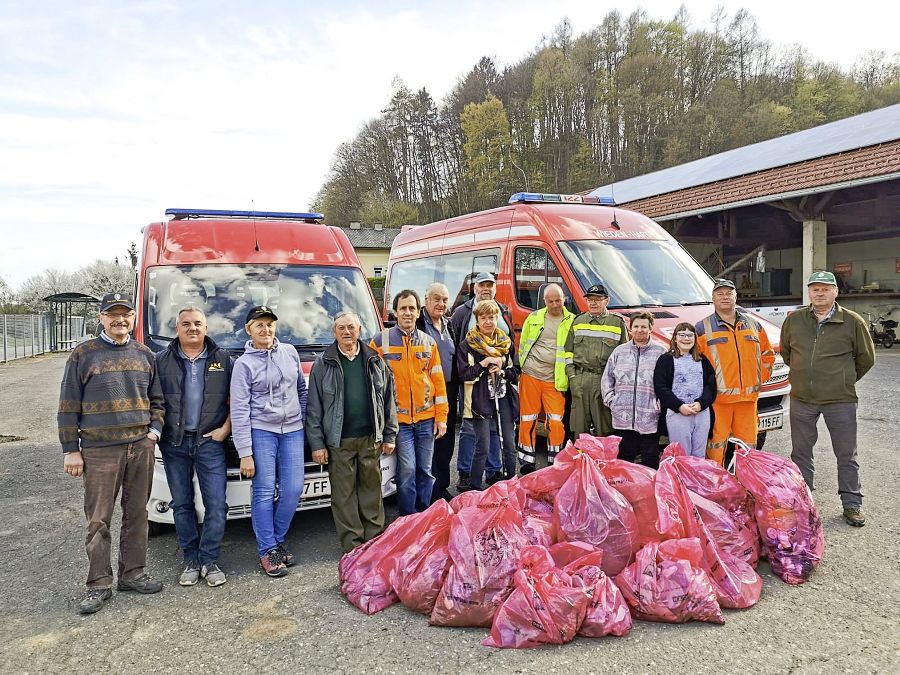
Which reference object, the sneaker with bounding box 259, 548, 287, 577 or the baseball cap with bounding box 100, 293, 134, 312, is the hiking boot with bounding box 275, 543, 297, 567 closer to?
the sneaker with bounding box 259, 548, 287, 577

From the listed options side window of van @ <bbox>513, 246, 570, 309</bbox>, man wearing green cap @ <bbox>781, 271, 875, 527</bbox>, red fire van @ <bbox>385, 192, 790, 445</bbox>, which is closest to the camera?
man wearing green cap @ <bbox>781, 271, 875, 527</bbox>

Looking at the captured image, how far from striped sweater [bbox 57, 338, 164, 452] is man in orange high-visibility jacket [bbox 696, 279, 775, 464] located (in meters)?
3.94

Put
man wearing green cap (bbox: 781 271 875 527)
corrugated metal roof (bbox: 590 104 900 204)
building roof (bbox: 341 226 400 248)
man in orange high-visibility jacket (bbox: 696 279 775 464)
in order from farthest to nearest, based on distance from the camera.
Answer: building roof (bbox: 341 226 400 248)
corrugated metal roof (bbox: 590 104 900 204)
man in orange high-visibility jacket (bbox: 696 279 775 464)
man wearing green cap (bbox: 781 271 875 527)

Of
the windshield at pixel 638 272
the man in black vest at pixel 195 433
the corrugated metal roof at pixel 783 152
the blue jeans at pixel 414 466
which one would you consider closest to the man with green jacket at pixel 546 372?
the windshield at pixel 638 272

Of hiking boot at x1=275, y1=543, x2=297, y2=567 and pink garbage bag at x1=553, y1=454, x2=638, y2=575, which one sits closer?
pink garbage bag at x1=553, y1=454, x2=638, y2=575

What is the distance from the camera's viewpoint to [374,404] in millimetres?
4051

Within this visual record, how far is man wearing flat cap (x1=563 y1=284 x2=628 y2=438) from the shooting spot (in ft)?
16.7

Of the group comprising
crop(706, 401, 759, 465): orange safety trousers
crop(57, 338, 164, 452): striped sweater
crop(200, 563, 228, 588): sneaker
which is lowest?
crop(200, 563, 228, 588): sneaker

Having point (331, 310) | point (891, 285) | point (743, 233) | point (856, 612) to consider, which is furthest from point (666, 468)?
point (743, 233)

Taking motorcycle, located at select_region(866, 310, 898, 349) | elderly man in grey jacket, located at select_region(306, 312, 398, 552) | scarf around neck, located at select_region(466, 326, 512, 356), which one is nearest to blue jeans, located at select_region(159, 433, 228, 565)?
elderly man in grey jacket, located at select_region(306, 312, 398, 552)

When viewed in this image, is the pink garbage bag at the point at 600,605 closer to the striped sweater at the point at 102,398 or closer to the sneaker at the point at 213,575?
the sneaker at the point at 213,575

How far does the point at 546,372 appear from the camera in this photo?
17.6 feet

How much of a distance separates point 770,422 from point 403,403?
3398 mm

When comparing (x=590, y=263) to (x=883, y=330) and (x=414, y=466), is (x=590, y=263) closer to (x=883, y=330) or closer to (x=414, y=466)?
(x=414, y=466)
